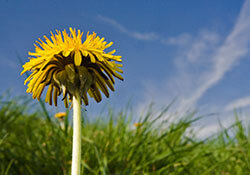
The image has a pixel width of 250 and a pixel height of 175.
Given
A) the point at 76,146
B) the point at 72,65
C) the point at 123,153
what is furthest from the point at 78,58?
the point at 123,153

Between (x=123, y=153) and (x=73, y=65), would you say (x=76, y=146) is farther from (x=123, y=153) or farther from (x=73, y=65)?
(x=123, y=153)

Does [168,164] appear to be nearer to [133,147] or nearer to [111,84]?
[133,147]

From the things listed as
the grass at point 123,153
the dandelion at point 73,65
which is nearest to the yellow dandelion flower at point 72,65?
the dandelion at point 73,65

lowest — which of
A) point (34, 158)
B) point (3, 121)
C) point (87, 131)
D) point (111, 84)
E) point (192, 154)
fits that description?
point (111, 84)

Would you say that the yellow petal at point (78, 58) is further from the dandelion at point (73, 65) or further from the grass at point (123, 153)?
the grass at point (123, 153)

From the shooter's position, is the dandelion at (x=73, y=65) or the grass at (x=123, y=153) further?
the grass at (x=123, y=153)

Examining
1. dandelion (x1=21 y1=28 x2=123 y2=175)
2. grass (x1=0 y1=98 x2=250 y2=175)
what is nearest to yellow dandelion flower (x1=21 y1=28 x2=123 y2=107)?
dandelion (x1=21 y1=28 x2=123 y2=175)

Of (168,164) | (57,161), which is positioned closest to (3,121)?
(57,161)

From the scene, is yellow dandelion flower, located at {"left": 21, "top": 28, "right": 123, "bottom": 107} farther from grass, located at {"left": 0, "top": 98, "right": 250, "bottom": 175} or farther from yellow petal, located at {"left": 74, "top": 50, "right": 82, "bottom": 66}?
grass, located at {"left": 0, "top": 98, "right": 250, "bottom": 175}

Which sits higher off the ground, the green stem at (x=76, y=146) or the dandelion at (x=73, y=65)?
the dandelion at (x=73, y=65)
